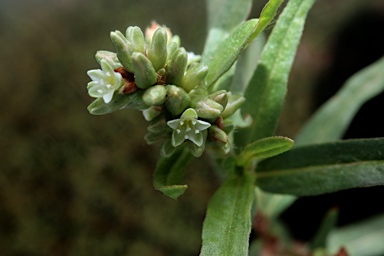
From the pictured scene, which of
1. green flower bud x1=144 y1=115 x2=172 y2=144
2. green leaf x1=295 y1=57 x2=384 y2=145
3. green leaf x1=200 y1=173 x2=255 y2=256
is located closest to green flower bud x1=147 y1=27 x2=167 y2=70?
green flower bud x1=144 y1=115 x2=172 y2=144

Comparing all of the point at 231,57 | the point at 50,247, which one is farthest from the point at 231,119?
the point at 50,247

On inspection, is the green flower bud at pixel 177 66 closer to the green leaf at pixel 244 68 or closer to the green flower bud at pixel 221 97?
the green flower bud at pixel 221 97

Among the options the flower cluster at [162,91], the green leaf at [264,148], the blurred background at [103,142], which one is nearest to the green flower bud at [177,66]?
the flower cluster at [162,91]

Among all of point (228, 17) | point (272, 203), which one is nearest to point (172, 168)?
point (228, 17)

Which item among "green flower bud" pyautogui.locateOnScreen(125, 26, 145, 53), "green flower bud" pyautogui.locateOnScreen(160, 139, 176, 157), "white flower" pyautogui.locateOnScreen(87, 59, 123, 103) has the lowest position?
"green flower bud" pyautogui.locateOnScreen(160, 139, 176, 157)

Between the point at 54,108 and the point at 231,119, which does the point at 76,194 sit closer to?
the point at 54,108

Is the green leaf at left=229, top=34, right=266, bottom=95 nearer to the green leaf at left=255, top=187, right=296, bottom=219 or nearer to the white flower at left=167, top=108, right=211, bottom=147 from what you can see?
the white flower at left=167, top=108, right=211, bottom=147
